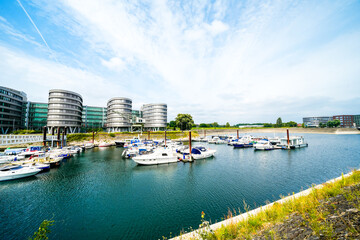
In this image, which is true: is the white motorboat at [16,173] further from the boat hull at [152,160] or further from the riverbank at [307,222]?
the riverbank at [307,222]

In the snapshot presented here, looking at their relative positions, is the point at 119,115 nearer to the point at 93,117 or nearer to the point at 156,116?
the point at 156,116

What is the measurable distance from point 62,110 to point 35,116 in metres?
40.4

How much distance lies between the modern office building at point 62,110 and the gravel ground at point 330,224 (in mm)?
110372

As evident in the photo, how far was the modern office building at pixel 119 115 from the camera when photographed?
115537mm

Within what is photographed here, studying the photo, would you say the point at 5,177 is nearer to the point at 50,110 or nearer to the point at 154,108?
the point at 50,110

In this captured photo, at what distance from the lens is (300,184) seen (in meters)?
23.3

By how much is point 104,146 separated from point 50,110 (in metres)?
46.5

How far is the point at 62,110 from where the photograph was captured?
9188 cm

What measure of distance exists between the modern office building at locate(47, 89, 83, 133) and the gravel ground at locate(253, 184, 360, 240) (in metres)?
110

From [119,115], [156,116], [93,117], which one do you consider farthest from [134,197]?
[93,117]

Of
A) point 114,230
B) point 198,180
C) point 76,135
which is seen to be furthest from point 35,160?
point 76,135

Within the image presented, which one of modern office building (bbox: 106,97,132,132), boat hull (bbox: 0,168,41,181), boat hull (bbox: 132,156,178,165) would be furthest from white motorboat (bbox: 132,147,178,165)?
modern office building (bbox: 106,97,132,132)

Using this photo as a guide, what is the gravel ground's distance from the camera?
6.30 m

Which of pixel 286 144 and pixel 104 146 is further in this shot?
pixel 104 146
